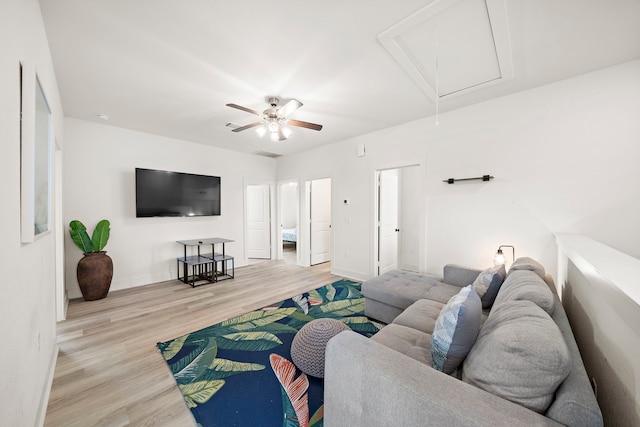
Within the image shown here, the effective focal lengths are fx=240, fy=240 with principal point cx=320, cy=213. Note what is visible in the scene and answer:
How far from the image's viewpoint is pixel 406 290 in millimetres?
2496

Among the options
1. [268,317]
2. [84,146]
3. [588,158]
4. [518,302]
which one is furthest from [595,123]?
[84,146]

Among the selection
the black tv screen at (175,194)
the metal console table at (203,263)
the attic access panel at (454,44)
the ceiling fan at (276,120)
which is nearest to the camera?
A: the attic access panel at (454,44)

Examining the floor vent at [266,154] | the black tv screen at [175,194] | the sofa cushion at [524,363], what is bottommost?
the sofa cushion at [524,363]

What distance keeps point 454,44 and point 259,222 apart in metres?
5.17

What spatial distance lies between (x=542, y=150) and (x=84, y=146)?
19.8 feet

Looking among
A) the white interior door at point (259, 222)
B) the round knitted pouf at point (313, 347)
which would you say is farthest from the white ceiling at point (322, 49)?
the white interior door at point (259, 222)

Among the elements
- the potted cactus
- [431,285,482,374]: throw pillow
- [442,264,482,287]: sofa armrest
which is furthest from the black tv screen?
[431,285,482,374]: throw pillow

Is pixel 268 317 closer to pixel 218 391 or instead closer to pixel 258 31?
pixel 218 391

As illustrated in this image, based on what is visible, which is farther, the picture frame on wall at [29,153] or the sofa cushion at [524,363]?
the picture frame on wall at [29,153]

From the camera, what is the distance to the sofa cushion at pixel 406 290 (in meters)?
2.39

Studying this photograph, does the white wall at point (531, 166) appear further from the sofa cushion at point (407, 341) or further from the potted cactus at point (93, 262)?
the potted cactus at point (93, 262)

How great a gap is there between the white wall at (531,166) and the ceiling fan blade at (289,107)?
196 centimetres

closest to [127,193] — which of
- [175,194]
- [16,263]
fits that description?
[175,194]

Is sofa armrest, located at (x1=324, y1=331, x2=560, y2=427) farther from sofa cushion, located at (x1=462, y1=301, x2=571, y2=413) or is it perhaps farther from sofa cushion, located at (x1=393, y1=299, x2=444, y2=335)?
sofa cushion, located at (x1=393, y1=299, x2=444, y2=335)
